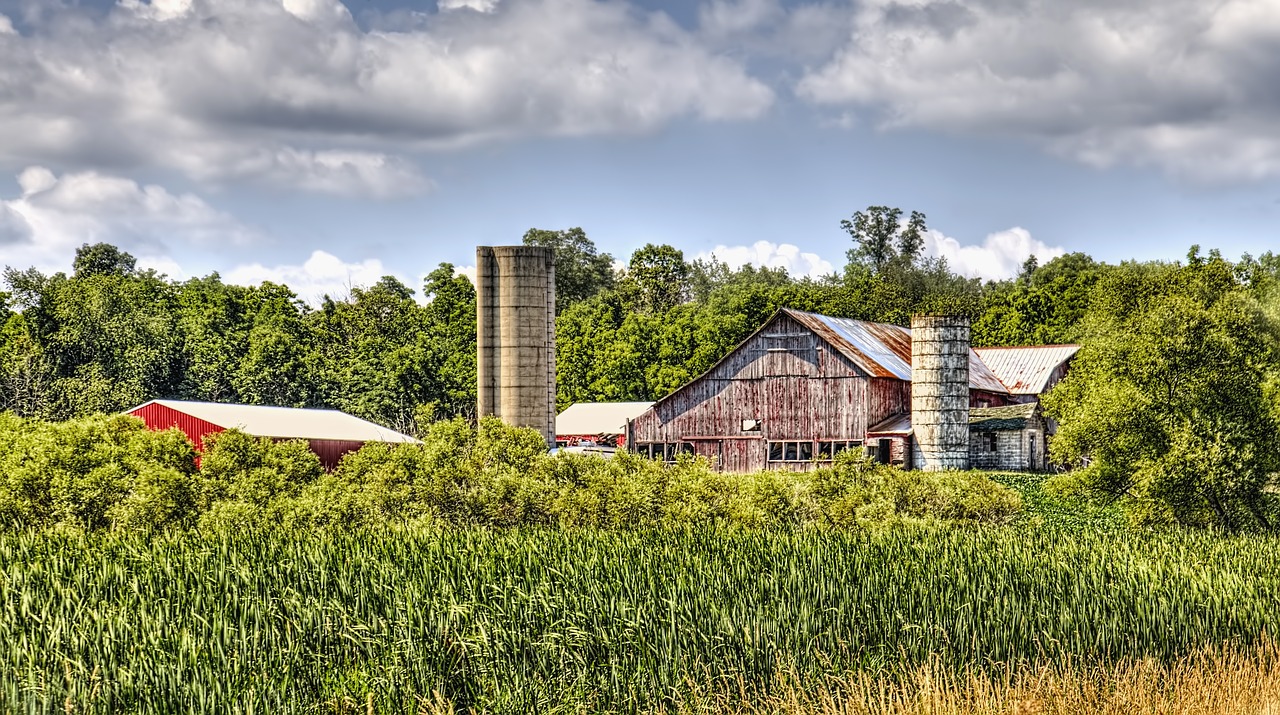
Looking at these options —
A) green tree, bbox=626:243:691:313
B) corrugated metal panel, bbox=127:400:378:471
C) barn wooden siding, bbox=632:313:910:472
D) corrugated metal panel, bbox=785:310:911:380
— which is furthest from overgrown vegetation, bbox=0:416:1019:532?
green tree, bbox=626:243:691:313

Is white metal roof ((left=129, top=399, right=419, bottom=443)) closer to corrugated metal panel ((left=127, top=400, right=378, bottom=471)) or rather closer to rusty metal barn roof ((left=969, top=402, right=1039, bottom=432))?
corrugated metal panel ((left=127, top=400, right=378, bottom=471))

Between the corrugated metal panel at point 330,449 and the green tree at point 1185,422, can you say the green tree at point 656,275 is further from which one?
the green tree at point 1185,422

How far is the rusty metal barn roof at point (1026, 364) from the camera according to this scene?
6100cm

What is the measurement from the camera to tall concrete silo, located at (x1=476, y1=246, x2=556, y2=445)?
36.7 metres

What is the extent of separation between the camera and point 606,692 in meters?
12.4

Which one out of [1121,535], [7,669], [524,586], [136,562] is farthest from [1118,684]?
[1121,535]

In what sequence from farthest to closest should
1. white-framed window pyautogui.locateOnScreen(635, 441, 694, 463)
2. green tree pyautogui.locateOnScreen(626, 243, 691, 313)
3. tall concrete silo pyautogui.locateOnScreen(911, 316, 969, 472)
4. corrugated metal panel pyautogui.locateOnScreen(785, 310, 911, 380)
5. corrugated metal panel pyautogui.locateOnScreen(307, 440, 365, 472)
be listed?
green tree pyautogui.locateOnScreen(626, 243, 691, 313), white-framed window pyautogui.locateOnScreen(635, 441, 694, 463), corrugated metal panel pyautogui.locateOnScreen(785, 310, 911, 380), tall concrete silo pyautogui.locateOnScreen(911, 316, 969, 472), corrugated metal panel pyautogui.locateOnScreen(307, 440, 365, 472)

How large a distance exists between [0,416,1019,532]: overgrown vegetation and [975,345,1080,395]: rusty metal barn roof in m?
34.2

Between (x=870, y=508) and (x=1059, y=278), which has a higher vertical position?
(x=1059, y=278)

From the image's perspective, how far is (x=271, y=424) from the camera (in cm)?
4391

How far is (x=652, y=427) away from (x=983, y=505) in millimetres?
25271

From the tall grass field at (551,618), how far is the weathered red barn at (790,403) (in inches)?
1189

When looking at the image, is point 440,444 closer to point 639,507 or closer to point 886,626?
point 639,507

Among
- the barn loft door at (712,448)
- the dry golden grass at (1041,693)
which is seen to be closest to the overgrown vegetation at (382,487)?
the dry golden grass at (1041,693)
